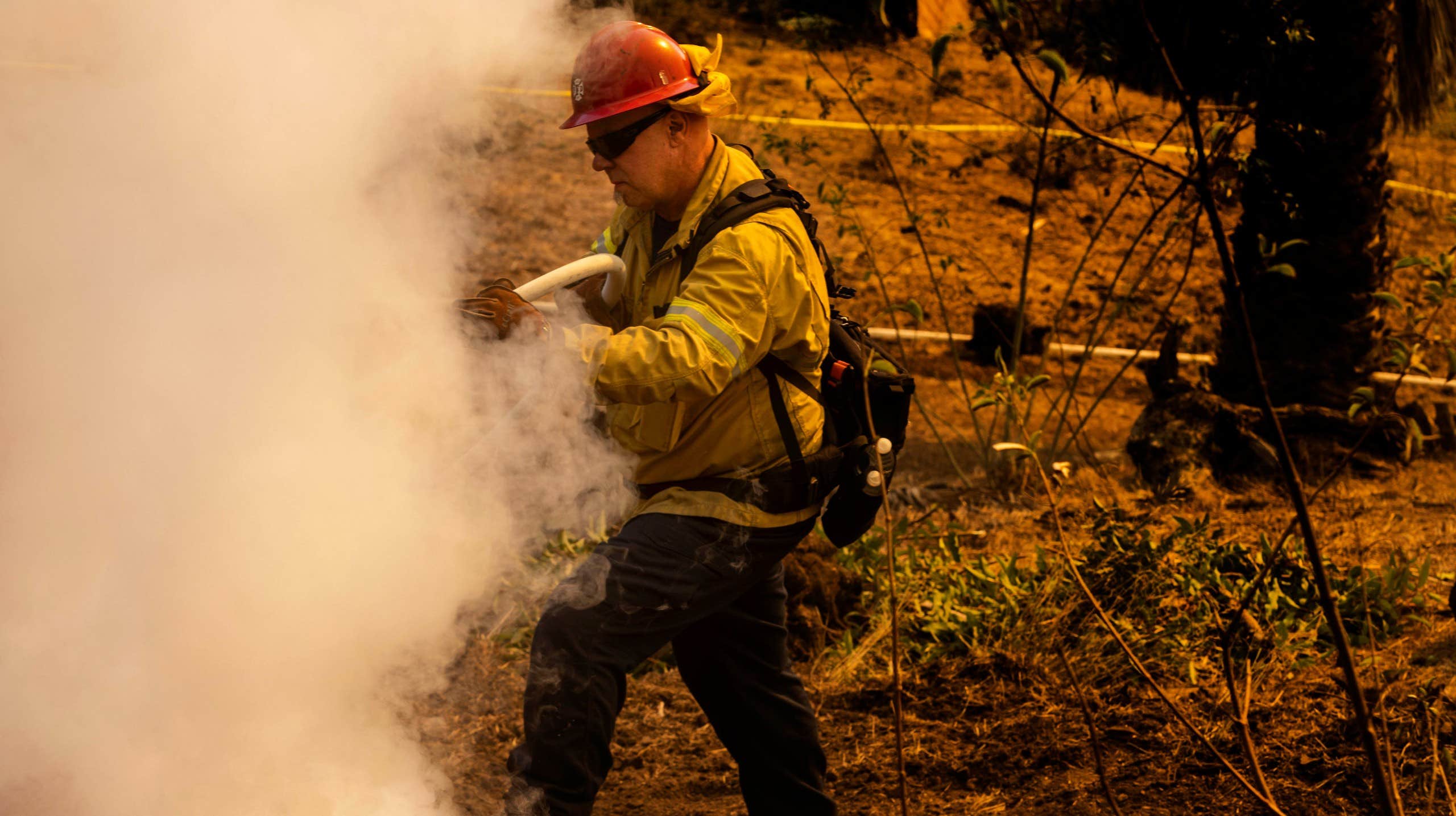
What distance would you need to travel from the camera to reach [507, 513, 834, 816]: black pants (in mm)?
2680

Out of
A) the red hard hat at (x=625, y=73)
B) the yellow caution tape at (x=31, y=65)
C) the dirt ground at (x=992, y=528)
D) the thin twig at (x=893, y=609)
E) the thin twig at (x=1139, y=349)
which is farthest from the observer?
the thin twig at (x=1139, y=349)

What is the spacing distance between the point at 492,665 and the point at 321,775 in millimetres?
1682

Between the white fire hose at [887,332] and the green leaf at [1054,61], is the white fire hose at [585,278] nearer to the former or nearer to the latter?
the white fire hose at [887,332]

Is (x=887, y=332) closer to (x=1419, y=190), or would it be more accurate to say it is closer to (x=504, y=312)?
(x=1419, y=190)

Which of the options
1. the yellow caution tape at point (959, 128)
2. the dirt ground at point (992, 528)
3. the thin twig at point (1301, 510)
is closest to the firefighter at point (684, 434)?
the dirt ground at point (992, 528)

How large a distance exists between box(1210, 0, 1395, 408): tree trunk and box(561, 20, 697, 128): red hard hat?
163 inches

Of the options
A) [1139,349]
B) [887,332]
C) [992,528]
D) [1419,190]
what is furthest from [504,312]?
[1419,190]

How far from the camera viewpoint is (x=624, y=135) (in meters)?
2.83

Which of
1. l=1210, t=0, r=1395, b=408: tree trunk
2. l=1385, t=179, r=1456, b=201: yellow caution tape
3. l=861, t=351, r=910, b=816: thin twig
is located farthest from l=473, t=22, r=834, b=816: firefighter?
l=1385, t=179, r=1456, b=201: yellow caution tape

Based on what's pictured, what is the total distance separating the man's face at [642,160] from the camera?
9.29 ft

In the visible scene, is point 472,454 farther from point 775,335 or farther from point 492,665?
point 492,665

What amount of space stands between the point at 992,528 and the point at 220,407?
373cm

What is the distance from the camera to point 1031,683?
417 cm

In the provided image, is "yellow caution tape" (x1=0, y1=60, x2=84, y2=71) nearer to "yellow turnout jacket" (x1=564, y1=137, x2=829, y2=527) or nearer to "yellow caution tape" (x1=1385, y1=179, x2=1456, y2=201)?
"yellow turnout jacket" (x1=564, y1=137, x2=829, y2=527)
